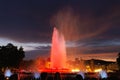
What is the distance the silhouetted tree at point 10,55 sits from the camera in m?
94.6

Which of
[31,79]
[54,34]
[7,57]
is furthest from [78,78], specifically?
[7,57]

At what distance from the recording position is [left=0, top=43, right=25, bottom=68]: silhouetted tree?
310ft

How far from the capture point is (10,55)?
98.1 meters

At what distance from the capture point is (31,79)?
131ft

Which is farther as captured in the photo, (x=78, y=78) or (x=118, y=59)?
(x=118, y=59)

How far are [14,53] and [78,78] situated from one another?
247 feet

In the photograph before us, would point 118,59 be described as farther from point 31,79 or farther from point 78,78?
point 78,78

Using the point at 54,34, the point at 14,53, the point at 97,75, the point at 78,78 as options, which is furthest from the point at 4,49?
the point at 78,78

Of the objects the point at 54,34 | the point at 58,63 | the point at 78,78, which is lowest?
the point at 78,78

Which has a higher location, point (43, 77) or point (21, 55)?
point (21, 55)

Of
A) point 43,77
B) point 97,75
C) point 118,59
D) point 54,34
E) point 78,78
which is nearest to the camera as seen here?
point 78,78

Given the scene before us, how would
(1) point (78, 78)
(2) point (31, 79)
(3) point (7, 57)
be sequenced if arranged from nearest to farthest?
(1) point (78, 78), (2) point (31, 79), (3) point (7, 57)

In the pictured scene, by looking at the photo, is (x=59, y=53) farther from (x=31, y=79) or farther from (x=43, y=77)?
(x=43, y=77)

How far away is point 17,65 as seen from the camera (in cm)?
9881
